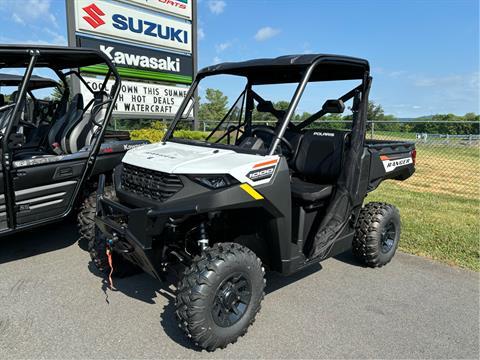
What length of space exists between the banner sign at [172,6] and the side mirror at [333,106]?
22.7 feet

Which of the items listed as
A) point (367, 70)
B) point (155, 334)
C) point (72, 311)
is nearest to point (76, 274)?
point (72, 311)

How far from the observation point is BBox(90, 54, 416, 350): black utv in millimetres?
2604

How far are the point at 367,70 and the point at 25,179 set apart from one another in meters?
3.39

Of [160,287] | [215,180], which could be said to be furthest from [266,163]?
[160,287]

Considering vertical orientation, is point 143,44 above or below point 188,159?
above

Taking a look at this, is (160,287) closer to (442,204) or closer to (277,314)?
(277,314)

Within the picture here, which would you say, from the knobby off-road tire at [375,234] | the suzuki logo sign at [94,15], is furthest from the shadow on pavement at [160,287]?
the suzuki logo sign at [94,15]

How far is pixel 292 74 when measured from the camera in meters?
3.70

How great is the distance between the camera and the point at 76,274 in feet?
12.5

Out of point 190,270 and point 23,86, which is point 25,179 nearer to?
point 23,86

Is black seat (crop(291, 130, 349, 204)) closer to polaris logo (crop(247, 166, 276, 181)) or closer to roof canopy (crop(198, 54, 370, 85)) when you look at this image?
roof canopy (crop(198, 54, 370, 85))

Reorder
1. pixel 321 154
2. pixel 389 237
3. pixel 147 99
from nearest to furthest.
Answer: pixel 321 154 < pixel 389 237 < pixel 147 99

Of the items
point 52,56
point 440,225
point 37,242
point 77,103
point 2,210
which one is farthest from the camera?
point 440,225

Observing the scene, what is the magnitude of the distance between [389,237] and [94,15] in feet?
23.3
